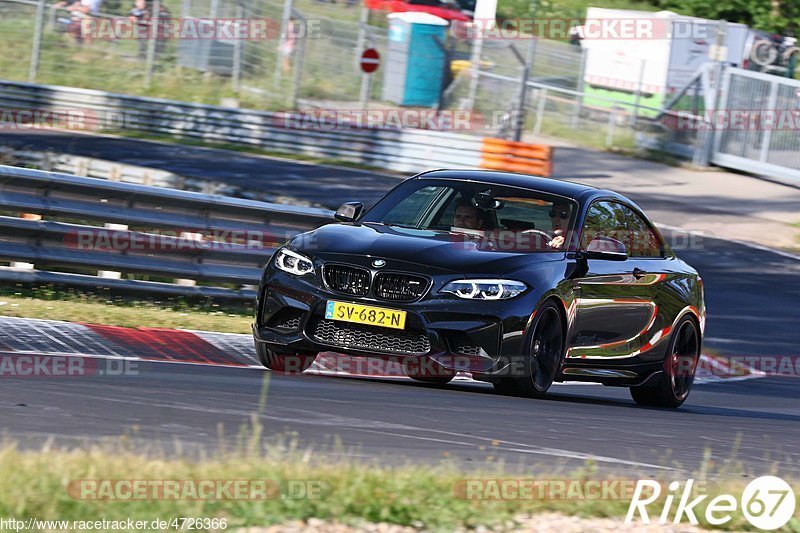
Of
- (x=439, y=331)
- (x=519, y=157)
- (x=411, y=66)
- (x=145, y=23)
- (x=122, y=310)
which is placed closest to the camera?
(x=439, y=331)

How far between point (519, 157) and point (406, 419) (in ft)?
61.8

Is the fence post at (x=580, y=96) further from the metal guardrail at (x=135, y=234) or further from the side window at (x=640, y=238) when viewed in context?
the side window at (x=640, y=238)

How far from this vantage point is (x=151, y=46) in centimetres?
2972

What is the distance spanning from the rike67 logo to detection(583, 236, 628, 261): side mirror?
3592 millimetres

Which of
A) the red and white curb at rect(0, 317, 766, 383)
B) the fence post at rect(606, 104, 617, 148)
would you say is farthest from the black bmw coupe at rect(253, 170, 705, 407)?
the fence post at rect(606, 104, 617, 148)

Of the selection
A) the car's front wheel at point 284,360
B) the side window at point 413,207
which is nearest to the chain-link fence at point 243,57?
the side window at point 413,207

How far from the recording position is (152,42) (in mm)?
29719

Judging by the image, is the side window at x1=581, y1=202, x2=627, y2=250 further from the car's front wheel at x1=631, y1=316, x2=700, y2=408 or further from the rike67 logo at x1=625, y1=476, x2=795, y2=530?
the rike67 logo at x1=625, y1=476, x2=795, y2=530

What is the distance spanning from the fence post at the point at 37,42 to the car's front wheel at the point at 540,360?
21934mm

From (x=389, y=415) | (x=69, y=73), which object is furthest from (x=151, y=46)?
(x=389, y=415)

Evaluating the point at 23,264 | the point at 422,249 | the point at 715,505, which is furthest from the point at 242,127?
the point at 715,505

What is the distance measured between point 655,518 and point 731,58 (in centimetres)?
3288

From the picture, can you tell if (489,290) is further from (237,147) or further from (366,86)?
(366,86)

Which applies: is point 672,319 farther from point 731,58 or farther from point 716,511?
point 731,58
